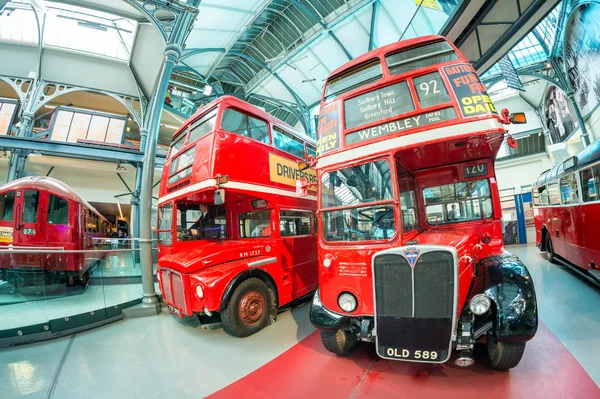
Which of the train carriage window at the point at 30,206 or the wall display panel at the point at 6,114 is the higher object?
the wall display panel at the point at 6,114

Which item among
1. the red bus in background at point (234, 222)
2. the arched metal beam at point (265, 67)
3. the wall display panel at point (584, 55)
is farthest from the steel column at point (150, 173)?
the wall display panel at point (584, 55)

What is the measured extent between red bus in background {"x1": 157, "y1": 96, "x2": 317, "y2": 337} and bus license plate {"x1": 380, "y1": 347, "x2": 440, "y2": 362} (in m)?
2.39

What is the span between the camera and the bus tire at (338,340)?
3.11 m

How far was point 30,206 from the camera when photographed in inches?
276

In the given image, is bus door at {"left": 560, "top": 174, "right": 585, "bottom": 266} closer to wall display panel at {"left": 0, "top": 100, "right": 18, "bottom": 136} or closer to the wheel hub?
the wheel hub

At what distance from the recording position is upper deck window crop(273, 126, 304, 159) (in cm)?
548

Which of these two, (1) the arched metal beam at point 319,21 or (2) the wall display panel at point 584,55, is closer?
(2) the wall display panel at point 584,55

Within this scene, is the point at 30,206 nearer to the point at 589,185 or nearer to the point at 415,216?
the point at 415,216

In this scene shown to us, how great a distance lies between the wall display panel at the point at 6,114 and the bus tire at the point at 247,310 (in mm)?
16683

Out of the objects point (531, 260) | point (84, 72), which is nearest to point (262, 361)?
point (531, 260)

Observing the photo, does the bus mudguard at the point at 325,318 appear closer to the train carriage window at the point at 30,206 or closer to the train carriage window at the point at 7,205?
the train carriage window at the point at 30,206

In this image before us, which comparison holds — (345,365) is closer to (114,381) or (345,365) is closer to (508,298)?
(508,298)

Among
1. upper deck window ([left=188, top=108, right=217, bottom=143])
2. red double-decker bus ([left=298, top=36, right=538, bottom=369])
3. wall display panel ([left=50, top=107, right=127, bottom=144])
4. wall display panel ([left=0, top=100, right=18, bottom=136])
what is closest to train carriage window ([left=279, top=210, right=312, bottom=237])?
red double-decker bus ([left=298, top=36, right=538, bottom=369])

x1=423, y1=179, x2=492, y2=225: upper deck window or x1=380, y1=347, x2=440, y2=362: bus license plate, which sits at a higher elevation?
x1=423, y1=179, x2=492, y2=225: upper deck window
